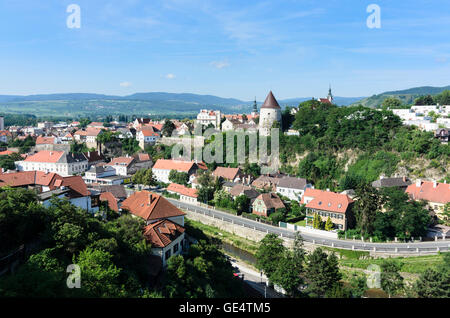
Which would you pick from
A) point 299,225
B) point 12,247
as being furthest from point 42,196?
point 299,225

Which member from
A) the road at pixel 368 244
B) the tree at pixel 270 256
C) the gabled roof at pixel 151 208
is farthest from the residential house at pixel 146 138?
the tree at pixel 270 256

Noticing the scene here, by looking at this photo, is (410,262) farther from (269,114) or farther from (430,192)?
(269,114)

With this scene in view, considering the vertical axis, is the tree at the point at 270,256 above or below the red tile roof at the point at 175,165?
below

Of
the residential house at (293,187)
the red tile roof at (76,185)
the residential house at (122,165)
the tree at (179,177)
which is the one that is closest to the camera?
the red tile roof at (76,185)

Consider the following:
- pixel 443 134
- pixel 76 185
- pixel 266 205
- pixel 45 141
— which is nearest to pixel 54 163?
pixel 45 141

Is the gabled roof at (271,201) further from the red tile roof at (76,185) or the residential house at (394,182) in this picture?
the red tile roof at (76,185)
